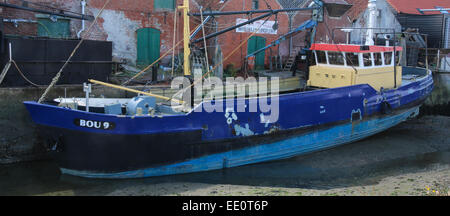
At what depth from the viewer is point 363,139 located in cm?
1385

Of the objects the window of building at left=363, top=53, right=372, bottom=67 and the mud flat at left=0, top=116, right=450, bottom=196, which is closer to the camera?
the mud flat at left=0, top=116, right=450, bottom=196

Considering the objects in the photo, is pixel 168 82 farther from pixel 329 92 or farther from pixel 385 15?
pixel 385 15

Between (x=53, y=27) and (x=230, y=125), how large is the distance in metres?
8.52

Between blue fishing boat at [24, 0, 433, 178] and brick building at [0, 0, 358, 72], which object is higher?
brick building at [0, 0, 358, 72]

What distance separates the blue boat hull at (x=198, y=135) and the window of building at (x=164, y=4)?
847 centimetres

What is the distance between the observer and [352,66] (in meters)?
13.0

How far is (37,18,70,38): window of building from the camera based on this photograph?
14562 mm

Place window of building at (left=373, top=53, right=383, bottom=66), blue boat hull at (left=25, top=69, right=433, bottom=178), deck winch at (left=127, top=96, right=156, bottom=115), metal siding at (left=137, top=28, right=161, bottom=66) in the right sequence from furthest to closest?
metal siding at (left=137, top=28, right=161, bottom=66) → window of building at (left=373, top=53, right=383, bottom=66) → deck winch at (left=127, top=96, right=156, bottom=115) → blue boat hull at (left=25, top=69, right=433, bottom=178)

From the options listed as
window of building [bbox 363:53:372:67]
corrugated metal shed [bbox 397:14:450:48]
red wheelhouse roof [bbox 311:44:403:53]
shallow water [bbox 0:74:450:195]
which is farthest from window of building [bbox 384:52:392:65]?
corrugated metal shed [bbox 397:14:450:48]

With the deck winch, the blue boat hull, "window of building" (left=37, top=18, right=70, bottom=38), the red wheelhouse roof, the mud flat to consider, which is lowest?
the mud flat

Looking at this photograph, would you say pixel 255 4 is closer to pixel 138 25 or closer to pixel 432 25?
pixel 138 25

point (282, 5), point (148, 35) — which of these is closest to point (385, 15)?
point (282, 5)

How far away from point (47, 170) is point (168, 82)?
17.6ft

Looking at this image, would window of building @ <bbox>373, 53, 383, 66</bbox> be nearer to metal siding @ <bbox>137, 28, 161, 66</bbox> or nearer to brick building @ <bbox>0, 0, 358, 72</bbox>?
brick building @ <bbox>0, 0, 358, 72</bbox>
